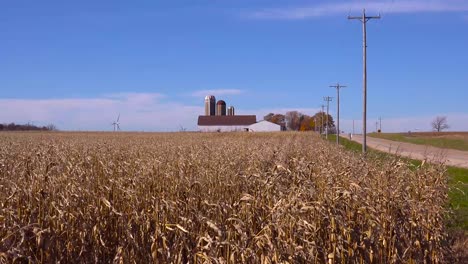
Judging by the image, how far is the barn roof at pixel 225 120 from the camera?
421 ft

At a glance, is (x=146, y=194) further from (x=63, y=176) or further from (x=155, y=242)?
(x=155, y=242)

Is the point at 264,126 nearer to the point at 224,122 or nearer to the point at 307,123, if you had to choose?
the point at 224,122

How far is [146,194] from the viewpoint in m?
7.77

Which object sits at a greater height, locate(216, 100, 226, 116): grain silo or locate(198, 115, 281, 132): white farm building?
locate(216, 100, 226, 116): grain silo

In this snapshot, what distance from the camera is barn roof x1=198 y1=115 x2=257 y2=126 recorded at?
12825 centimetres

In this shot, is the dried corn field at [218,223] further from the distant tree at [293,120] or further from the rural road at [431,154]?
the distant tree at [293,120]

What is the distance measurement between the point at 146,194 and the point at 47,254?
7.96 ft

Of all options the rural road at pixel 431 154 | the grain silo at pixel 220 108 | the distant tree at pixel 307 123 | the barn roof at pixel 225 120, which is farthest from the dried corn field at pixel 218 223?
the grain silo at pixel 220 108

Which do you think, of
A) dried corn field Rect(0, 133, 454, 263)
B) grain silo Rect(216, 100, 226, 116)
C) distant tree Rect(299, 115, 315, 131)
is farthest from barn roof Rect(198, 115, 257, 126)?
dried corn field Rect(0, 133, 454, 263)

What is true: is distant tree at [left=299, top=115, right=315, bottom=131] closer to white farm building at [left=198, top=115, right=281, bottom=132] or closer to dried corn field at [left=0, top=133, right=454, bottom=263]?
white farm building at [left=198, top=115, right=281, bottom=132]

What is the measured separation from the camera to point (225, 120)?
426 feet

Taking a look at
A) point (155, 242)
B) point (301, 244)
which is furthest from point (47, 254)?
point (301, 244)

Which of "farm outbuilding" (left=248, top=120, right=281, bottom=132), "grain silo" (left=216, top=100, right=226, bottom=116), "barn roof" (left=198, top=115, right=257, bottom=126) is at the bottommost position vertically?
"farm outbuilding" (left=248, top=120, right=281, bottom=132)

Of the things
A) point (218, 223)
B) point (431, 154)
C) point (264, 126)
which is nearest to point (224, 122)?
point (264, 126)
